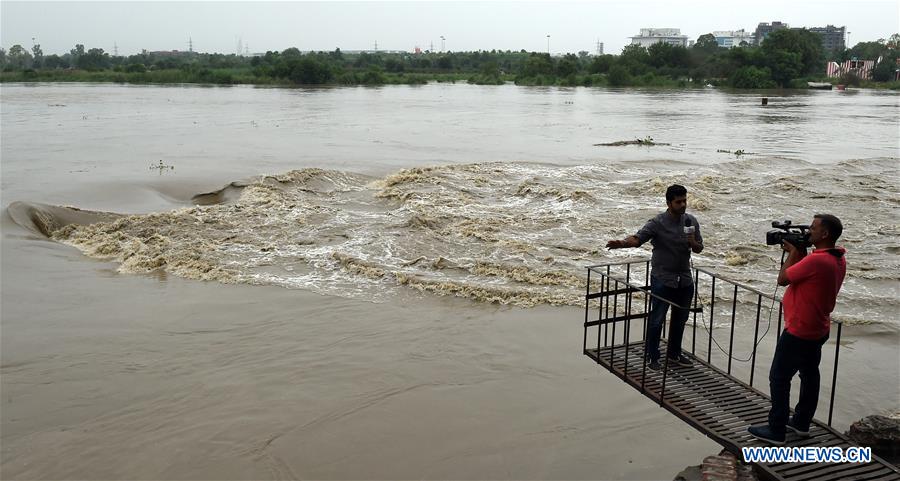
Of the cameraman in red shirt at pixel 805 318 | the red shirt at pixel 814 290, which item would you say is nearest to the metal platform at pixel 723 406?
the cameraman in red shirt at pixel 805 318

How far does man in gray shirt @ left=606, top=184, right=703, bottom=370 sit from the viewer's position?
5.52 metres

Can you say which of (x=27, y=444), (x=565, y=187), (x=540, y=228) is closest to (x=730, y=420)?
(x=27, y=444)

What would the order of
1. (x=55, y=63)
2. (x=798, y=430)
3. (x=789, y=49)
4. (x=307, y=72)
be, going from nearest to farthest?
(x=798, y=430)
(x=307, y=72)
(x=789, y=49)
(x=55, y=63)

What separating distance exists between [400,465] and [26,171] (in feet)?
58.3

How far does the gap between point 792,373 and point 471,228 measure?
9.21 meters

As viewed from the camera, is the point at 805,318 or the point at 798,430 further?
the point at 798,430

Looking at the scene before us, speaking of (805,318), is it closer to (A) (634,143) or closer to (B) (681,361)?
(B) (681,361)

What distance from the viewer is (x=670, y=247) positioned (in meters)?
5.55

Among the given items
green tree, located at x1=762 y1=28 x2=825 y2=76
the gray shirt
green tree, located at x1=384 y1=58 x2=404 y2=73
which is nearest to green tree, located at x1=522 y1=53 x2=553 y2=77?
green tree, located at x1=384 y1=58 x2=404 y2=73

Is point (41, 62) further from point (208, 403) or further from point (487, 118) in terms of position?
point (208, 403)

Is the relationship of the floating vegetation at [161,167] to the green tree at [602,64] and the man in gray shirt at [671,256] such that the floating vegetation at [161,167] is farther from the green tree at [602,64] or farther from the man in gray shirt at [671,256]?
the green tree at [602,64]

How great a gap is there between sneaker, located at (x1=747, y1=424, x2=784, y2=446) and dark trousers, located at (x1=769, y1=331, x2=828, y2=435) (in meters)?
0.03

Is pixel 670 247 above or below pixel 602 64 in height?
below

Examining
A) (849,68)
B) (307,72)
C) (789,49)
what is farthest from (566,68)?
(849,68)
